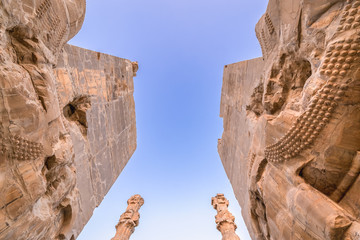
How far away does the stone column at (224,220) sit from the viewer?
745cm

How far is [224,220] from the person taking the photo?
8.18m

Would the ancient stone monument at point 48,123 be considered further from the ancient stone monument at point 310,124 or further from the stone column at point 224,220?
the stone column at point 224,220

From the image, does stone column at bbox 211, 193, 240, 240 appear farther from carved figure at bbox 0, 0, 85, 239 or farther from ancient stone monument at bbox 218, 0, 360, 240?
carved figure at bbox 0, 0, 85, 239

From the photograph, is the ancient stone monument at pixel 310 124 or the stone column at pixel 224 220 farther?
the stone column at pixel 224 220

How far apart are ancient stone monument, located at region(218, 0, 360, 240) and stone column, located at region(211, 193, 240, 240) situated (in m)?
4.78

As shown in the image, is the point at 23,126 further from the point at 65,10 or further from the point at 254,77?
the point at 254,77

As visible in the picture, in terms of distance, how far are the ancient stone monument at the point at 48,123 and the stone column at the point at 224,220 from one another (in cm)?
576

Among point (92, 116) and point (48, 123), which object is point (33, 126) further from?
point (92, 116)

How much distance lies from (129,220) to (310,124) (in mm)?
9282

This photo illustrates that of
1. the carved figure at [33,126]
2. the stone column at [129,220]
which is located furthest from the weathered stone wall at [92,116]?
the stone column at [129,220]

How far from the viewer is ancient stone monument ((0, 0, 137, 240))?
1.88 meters

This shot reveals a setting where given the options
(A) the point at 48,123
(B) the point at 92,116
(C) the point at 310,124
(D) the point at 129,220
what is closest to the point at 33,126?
(A) the point at 48,123

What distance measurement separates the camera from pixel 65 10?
111 inches

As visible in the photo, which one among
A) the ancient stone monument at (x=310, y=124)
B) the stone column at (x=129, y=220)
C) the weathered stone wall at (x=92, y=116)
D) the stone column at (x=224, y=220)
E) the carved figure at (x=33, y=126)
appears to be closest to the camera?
the ancient stone monument at (x=310, y=124)
